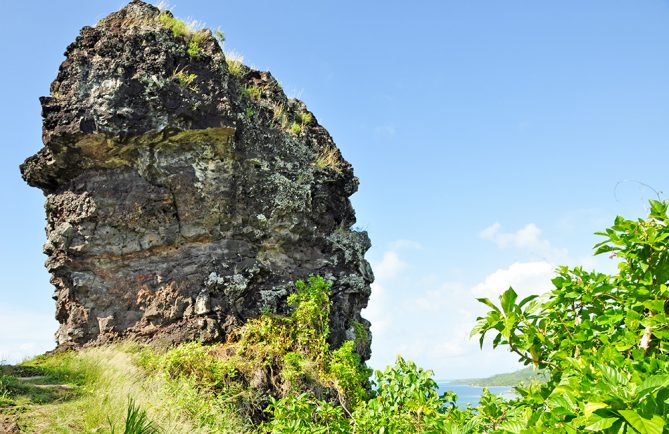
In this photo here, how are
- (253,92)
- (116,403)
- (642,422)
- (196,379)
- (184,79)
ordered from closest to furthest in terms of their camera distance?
(642,422) → (116,403) → (196,379) → (184,79) → (253,92)

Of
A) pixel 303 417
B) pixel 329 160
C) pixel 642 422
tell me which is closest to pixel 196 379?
pixel 303 417

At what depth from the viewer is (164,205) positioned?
9367 millimetres

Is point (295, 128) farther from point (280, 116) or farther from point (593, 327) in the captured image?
point (593, 327)

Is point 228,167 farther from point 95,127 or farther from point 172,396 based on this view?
point 172,396

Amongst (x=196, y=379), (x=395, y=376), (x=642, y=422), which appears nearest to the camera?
(x=642, y=422)

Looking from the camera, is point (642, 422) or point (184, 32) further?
point (184, 32)

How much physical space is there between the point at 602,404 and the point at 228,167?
865 cm

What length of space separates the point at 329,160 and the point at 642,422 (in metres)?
9.84

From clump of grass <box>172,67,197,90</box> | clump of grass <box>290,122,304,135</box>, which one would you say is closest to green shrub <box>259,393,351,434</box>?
clump of grass <box>172,67,197,90</box>

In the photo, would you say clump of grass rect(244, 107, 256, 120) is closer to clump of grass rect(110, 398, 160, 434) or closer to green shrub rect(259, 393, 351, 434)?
clump of grass rect(110, 398, 160, 434)

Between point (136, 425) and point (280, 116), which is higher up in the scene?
point (280, 116)

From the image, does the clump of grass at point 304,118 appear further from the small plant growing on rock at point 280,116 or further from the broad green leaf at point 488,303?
the broad green leaf at point 488,303

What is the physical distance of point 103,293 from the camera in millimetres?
9133

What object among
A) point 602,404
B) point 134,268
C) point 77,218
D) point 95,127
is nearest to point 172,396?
point 134,268
